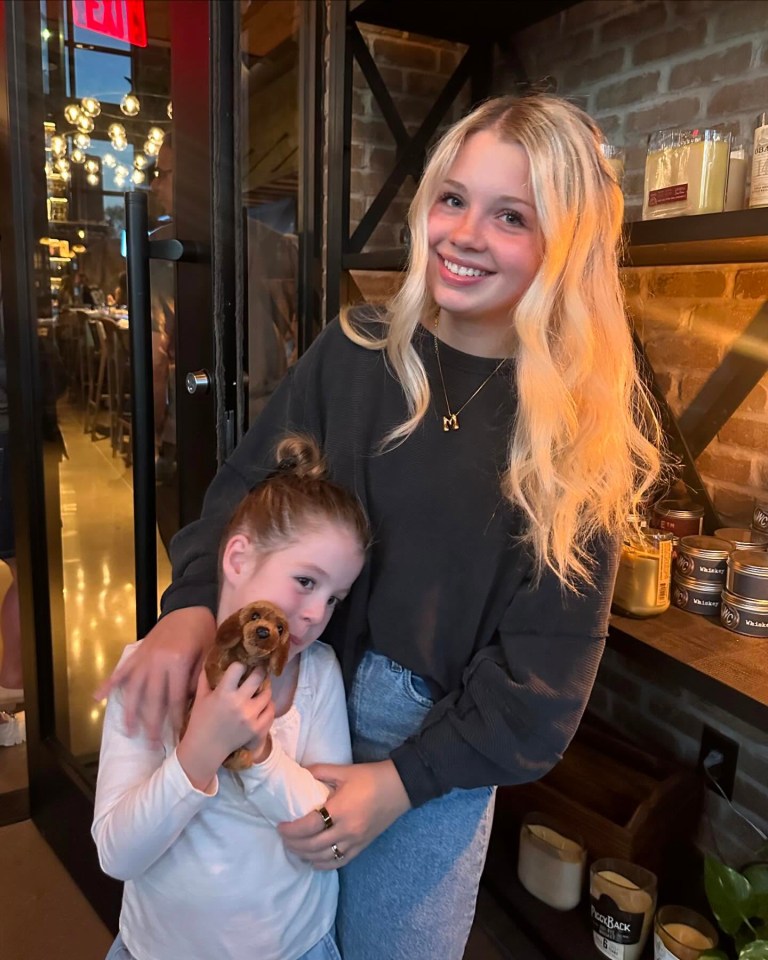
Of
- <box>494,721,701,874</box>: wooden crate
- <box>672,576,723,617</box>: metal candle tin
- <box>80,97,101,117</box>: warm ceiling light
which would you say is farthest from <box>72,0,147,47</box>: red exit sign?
<box>494,721,701,874</box>: wooden crate

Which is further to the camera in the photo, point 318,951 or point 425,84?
point 425,84

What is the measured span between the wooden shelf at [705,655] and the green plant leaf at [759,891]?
40cm

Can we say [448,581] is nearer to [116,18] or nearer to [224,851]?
[224,851]

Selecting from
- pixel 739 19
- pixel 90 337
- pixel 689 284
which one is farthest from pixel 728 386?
pixel 90 337

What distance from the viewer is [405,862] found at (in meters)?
1.03

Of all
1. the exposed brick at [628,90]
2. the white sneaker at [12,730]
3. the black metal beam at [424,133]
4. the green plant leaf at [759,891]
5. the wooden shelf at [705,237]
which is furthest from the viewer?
the white sneaker at [12,730]

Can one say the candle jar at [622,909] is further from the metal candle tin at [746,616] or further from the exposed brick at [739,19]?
the exposed brick at [739,19]

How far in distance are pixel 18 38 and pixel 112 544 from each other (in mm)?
1031

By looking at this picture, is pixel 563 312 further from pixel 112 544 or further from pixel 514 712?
pixel 112 544

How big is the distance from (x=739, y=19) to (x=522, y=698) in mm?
1256

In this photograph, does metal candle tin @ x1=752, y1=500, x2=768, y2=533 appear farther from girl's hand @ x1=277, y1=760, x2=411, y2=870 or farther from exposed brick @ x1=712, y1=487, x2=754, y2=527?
girl's hand @ x1=277, y1=760, x2=411, y2=870

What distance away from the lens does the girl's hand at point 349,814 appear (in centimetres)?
91

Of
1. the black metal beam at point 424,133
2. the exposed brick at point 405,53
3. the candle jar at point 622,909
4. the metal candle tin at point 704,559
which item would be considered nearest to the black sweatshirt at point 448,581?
the metal candle tin at point 704,559

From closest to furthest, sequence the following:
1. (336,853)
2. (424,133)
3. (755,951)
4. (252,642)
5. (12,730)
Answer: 1. (252,642)
2. (336,853)
3. (755,951)
4. (424,133)
5. (12,730)
